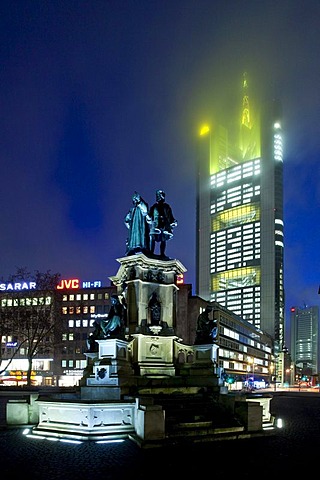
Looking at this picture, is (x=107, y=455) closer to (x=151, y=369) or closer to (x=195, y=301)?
(x=151, y=369)

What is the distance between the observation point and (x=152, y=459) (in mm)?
12211

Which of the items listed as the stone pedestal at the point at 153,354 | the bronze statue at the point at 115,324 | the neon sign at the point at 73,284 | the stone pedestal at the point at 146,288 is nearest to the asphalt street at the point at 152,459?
the bronze statue at the point at 115,324

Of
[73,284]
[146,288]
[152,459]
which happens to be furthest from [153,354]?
[73,284]

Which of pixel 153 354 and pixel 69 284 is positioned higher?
pixel 69 284

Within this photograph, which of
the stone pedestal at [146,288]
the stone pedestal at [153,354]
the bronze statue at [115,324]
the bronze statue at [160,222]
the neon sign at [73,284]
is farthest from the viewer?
the neon sign at [73,284]

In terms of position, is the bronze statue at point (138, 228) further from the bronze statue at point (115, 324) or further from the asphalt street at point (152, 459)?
the asphalt street at point (152, 459)

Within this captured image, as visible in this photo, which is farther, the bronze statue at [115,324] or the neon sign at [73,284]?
the neon sign at [73,284]

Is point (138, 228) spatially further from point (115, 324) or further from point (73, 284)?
point (73, 284)

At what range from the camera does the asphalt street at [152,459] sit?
10.7 meters

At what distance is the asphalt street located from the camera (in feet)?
35.2

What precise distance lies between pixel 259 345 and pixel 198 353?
157 metres

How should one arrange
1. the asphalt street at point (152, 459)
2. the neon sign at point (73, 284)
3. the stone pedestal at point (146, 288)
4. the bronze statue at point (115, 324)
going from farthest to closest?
1. the neon sign at point (73, 284)
2. the stone pedestal at point (146, 288)
3. the bronze statue at point (115, 324)
4. the asphalt street at point (152, 459)

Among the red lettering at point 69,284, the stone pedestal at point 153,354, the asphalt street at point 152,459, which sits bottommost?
the asphalt street at point 152,459

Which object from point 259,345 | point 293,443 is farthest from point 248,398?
point 259,345
